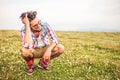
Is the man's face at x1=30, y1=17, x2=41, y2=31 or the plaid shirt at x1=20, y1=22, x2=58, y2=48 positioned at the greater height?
the man's face at x1=30, y1=17, x2=41, y2=31

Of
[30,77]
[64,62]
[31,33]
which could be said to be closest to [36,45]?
[31,33]

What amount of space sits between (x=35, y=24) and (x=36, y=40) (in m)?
1.01

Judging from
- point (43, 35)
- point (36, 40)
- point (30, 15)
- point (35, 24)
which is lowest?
point (36, 40)

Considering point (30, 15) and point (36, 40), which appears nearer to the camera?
point (30, 15)

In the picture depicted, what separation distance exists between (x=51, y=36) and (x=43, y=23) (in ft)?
2.27

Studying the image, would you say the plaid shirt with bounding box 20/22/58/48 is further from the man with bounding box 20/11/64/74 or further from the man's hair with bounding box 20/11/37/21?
the man's hair with bounding box 20/11/37/21

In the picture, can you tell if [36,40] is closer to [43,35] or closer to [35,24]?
[43,35]

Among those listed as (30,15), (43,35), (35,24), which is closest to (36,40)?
(43,35)

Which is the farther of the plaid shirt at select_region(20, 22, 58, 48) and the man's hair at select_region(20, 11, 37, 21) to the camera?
the plaid shirt at select_region(20, 22, 58, 48)

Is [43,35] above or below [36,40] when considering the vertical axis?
above

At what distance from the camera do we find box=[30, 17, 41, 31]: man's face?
10.7 meters

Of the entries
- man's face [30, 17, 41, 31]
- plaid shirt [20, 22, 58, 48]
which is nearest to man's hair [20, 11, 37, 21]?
man's face [30, 17, 41, 31]

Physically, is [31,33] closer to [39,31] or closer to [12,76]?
[39,31]

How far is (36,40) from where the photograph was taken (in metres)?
11.5
